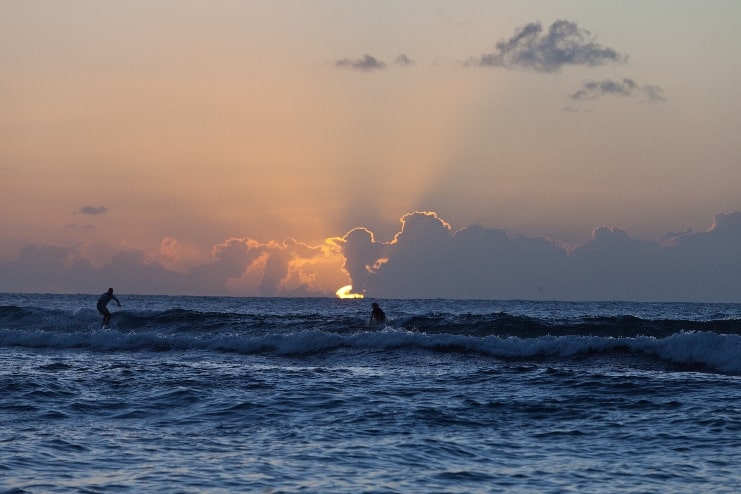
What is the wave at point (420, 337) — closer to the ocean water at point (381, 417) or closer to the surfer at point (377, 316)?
the ocean water at point (381, 417)

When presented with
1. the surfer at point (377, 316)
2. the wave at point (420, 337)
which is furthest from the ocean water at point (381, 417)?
the surfer at point (377, 316)

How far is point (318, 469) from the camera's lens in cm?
1225

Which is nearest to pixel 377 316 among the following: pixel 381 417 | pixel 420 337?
pixel 420 337

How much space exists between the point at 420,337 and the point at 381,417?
1411 centimetres

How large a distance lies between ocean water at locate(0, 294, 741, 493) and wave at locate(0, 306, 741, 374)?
0.37 ft

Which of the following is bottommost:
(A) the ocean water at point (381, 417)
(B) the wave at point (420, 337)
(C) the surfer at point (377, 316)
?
(A) the ocean water at point (381, 417)

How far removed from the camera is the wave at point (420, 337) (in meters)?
26.8

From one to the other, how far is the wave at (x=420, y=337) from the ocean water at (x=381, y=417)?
4.4 inches

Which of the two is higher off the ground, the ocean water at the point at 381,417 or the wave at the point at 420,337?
the wave at the point at 420,337

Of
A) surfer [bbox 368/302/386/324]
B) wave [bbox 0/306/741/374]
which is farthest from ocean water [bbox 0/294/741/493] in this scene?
surfer [bbox 368/302/386/324]

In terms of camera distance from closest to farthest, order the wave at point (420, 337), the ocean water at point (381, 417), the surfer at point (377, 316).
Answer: the ocean water at point (381, 417) → the wave at point (420, 337) → the surfer at point (377, 316)

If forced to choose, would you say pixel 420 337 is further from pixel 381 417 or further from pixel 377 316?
pixel 381 417

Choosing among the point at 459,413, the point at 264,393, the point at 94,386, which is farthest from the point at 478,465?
the point at 94,386

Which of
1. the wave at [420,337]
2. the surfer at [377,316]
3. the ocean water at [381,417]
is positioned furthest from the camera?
the surfer at [377,316]
